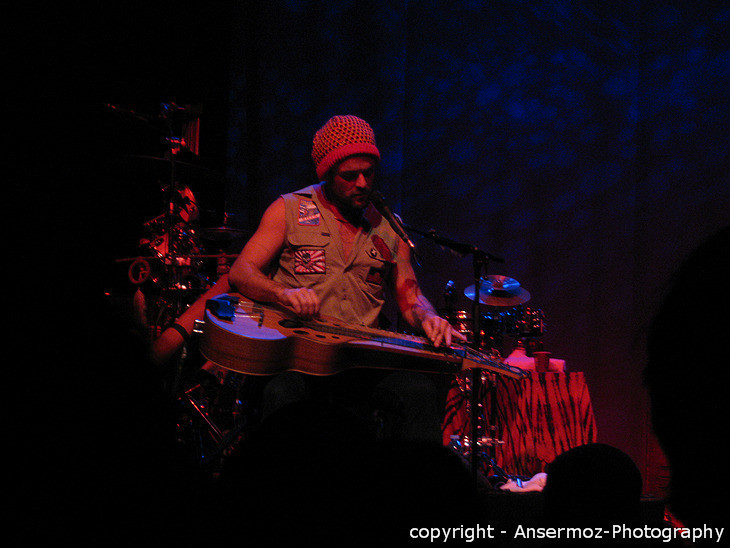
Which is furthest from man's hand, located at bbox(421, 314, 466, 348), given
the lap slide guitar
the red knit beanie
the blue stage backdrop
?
the blue stage backdrop

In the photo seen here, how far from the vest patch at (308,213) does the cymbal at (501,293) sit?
1.46 m

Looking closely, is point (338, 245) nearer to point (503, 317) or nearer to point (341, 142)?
point (341, 142)

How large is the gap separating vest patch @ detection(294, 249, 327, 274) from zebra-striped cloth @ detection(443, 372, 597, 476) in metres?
1.53

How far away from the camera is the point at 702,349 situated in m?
0.67

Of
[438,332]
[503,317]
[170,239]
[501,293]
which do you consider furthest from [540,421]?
[170,239]

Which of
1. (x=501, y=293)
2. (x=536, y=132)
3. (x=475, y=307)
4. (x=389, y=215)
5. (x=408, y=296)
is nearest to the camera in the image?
(x=389, y=215)

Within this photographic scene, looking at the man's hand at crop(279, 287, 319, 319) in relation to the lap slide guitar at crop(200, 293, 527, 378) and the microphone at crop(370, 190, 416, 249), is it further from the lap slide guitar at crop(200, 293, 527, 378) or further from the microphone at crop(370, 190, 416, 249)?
the microphone at crop(370, 190, 416, 249)

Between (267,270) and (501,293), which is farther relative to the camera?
(501,293)

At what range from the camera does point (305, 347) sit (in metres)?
2.02

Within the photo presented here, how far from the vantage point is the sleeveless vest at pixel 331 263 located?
8.54 ft

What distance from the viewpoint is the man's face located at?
268 centimetres

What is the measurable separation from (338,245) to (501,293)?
155 centimetres

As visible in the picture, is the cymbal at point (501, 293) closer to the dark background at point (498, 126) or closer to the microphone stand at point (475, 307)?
the dark background at point (498, 126)

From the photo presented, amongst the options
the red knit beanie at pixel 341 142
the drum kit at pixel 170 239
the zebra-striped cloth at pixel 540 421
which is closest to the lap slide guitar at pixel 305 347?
the red knit beanie at pixel 341 142
